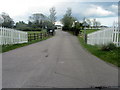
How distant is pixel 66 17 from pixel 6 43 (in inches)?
1809

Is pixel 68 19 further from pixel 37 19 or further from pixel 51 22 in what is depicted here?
pixel 37 19

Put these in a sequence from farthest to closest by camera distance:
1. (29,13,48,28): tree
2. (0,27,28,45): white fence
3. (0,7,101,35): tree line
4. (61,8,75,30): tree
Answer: (29,13,48,28): tree → (61,8,75,30): tree → (0,7,101,35): tree line → (0,27,28,45): white fence

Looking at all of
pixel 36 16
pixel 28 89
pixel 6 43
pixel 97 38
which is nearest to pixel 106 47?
pixel 97 38

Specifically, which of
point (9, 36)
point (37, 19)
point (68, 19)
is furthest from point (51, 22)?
point (9, 36)

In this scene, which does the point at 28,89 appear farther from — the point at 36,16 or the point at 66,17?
the point at 36,16

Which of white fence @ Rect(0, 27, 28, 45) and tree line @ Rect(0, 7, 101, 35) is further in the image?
tree line @ Rect(0, 7, 101, 35)

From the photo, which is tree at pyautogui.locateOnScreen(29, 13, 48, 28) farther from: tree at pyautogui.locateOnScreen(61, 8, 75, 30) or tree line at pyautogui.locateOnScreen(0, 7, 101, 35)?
tree at pyautogui.locateOnScreen(61, 8, 75, 30)

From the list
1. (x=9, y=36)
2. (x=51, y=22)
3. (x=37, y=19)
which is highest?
(x=37, y=19)

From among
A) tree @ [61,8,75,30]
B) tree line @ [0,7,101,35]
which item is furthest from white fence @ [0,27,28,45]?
tree @ [61,8,75,30]

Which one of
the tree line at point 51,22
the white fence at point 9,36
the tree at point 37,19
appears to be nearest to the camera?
the white fence at point 9,36

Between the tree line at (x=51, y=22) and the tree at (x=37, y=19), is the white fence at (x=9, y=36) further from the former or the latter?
the tree at (x=37, y=19)

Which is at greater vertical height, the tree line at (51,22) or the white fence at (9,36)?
the tree line at (51,22)

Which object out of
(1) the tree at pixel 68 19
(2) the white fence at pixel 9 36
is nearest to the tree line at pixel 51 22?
→ (1) the tree at pixel 68 19

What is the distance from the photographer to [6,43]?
12.1m
